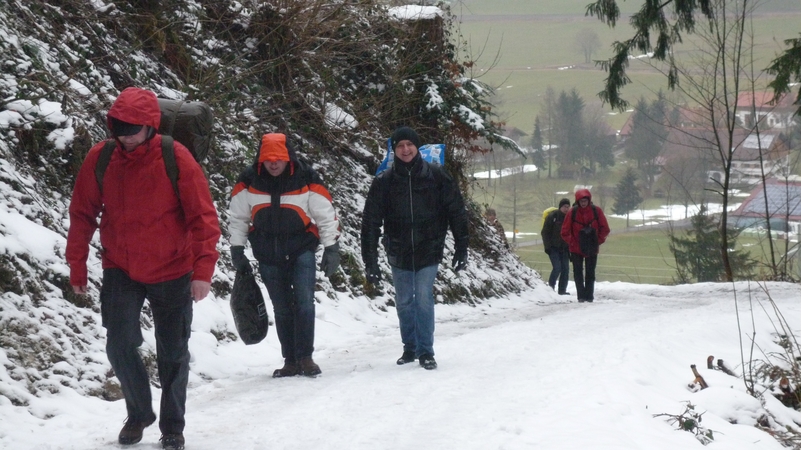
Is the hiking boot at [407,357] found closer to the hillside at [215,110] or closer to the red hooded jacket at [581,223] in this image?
the hillside at [215,110]

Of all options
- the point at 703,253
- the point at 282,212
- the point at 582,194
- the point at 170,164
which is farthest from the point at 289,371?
the point at 703,253

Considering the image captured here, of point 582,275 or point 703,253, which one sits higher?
point 582,275

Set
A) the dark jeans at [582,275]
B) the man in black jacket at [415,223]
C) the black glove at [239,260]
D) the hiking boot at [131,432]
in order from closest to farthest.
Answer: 1. the hiking boot at [131,432]
2. the black glove at [239,260]
3. the man in black jacket at [415,223]
4. the dark jeans at [582,275]

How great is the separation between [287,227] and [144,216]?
96.9 inches

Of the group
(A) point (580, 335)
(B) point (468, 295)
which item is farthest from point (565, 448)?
(B) point (468, 295)

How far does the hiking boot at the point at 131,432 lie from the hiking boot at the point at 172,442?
17cm

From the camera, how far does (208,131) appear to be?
621 centimetres

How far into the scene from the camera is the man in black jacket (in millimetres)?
7547

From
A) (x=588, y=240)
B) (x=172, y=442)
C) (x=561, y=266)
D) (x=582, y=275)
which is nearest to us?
(x=172, y=442)

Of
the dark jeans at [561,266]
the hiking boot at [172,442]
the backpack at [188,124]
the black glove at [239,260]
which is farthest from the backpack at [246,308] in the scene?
the dark jeans at [561,266]

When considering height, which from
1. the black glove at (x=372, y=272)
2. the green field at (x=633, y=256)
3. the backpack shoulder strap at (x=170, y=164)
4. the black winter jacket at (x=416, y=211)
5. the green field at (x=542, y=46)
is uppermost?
the green field at (x=542, y=46)

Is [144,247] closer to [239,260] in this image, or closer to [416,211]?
[239,260]

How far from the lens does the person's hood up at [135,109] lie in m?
4.42

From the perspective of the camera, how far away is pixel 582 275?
15094mm
